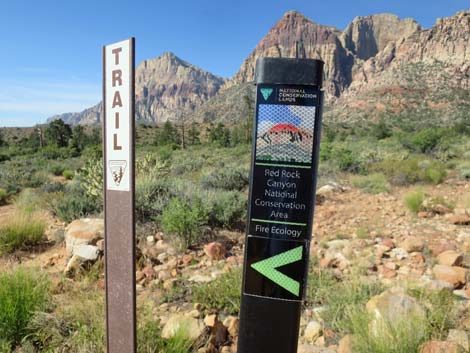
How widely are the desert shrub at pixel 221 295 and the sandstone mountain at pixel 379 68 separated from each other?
6.83ft

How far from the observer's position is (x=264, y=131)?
1522 mm

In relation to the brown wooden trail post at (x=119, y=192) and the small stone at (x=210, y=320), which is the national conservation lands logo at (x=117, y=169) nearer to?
the brown wooden trail post at (x=119, y=192)

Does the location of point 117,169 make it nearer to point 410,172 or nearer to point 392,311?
point 392,311

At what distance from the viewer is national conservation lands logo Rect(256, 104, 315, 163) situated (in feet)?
4.84

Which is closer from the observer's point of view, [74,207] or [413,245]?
[413,245]

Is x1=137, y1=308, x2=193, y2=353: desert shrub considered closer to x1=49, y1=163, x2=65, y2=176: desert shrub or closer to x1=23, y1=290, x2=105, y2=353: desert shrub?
x1=23, y1=290, x2=105, y2=353: desert shrub

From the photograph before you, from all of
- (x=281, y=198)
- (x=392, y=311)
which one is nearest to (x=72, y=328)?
(x=281, y=198)

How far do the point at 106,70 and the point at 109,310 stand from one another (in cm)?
119

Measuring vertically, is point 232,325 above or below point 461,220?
below

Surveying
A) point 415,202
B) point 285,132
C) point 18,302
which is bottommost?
point 18,302

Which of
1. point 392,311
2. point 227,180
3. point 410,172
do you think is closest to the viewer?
point 392,311

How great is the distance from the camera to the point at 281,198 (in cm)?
154

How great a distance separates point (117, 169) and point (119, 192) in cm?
11

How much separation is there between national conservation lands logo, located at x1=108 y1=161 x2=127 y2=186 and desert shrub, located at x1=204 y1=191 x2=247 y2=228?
3.36 metres
